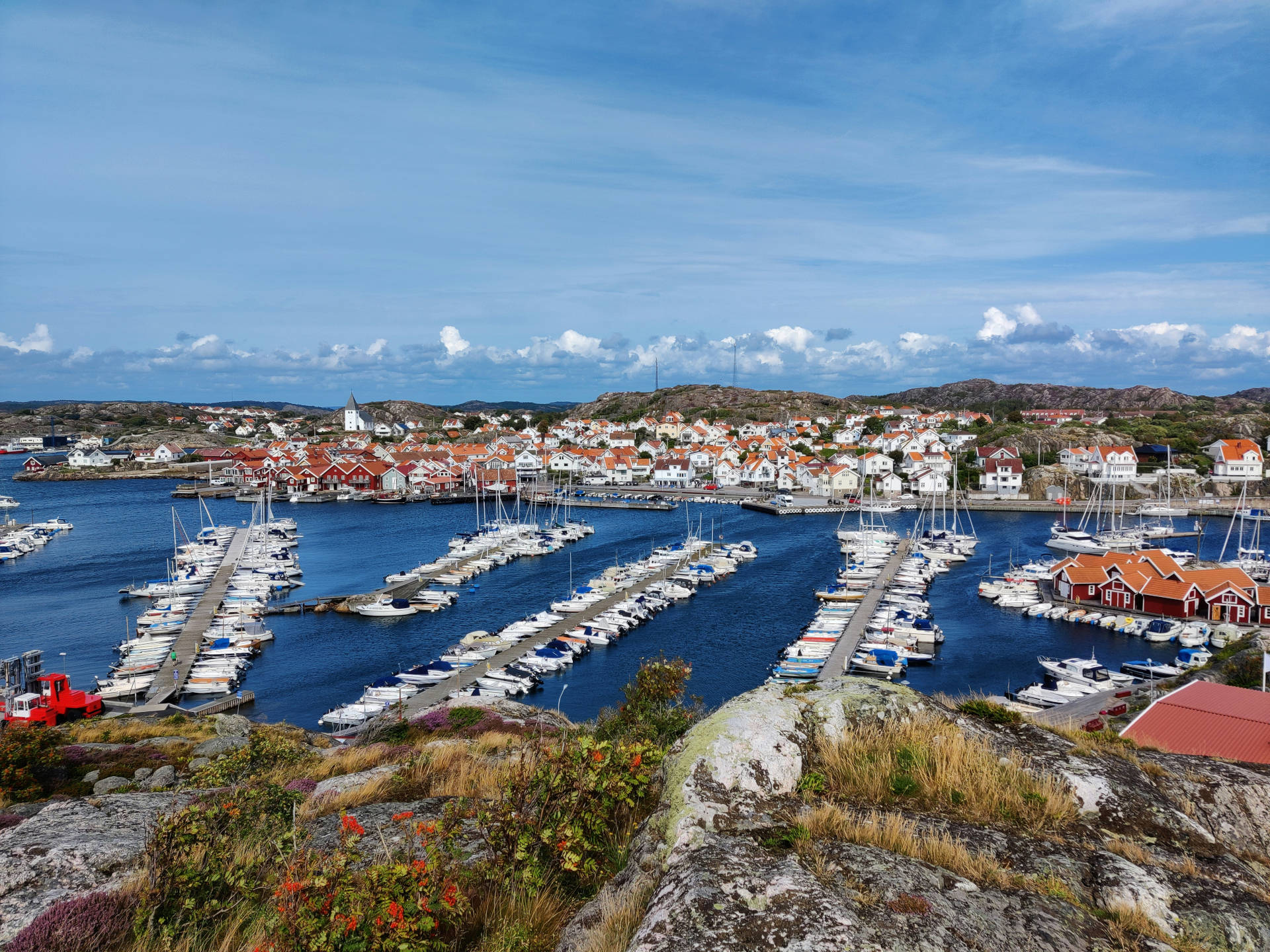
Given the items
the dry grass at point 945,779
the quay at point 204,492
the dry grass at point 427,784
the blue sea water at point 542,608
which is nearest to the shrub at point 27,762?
the dry grass at point 427,784

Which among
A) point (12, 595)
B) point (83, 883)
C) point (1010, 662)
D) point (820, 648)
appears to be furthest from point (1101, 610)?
point (12, 595)

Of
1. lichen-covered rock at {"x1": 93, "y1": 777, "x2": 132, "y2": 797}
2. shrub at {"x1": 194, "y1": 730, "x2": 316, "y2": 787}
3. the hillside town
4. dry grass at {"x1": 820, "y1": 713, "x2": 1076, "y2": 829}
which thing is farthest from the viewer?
the hillside town

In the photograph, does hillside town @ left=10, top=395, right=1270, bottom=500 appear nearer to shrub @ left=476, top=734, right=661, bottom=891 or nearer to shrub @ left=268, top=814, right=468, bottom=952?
shrub @ left=476, top=734, right=661, bottom=891

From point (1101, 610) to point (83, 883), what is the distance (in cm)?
3521

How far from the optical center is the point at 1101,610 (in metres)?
30.8

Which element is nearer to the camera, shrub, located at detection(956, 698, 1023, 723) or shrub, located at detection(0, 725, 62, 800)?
shrub, located at detection(956, 698, 1023, 723)

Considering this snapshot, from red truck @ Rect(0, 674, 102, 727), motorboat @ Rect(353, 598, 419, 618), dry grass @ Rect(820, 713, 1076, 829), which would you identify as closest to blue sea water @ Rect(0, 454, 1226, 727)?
motorboat @ Rect(353, 598, 419, 618)

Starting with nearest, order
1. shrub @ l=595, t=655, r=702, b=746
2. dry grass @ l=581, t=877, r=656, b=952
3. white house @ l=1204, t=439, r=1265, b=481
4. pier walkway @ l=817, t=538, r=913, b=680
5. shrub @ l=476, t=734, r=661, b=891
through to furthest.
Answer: dry grass @ l=581, t=877, r=656, b=952
shrub @ l=476, t=734, r=661, b=891
shrub @ l=595, t=655, r=702, b=746
pier walkway @ l=817, t=538, r=913, b=680
white house @ l=1204, t=439, r=1265, b=481

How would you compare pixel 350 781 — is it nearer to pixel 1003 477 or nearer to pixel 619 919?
pixel 619 919

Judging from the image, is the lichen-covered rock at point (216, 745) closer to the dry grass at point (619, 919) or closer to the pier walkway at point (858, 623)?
the dry grass at point (619, 919)

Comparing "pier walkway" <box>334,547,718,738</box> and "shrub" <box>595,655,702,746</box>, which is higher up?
"shrub" <box>595,655,702,746</box>

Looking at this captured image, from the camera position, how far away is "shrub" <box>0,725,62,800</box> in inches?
355

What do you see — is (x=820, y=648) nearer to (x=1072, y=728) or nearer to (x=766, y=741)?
(x=1072, y=728)

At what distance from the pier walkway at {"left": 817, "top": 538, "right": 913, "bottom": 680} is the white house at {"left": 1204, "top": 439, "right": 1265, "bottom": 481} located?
43.3 meters
